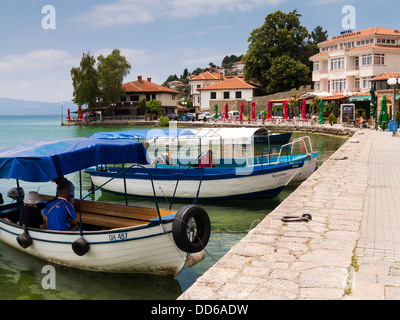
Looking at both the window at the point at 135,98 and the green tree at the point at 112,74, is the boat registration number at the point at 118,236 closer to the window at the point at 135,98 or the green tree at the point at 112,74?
the green tree at the point at 112,74

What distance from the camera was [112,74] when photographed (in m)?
87.9

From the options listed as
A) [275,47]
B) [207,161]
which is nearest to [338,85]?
[275,47]

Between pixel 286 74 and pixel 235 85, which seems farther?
pixel 235 85

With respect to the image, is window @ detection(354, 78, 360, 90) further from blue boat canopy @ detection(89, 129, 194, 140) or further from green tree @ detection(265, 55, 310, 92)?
blue boat canopy @ detection(89, 129, 194, 140)

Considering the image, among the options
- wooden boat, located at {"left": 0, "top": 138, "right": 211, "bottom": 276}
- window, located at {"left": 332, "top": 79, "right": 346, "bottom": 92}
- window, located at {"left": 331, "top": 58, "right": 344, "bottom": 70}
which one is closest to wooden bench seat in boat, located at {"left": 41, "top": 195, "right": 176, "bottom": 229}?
wooden boat, located at {"left": 0, "top": 138, "right": 211, "bottom": 276}

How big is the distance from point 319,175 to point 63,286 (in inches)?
369

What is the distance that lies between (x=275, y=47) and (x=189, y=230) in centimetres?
7248

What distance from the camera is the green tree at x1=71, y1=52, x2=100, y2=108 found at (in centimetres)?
8912

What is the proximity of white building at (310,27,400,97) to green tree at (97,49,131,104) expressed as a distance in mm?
40188

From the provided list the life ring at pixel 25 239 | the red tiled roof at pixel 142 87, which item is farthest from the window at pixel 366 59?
the life ring at pixel 25 239

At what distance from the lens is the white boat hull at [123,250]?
834 centimetres

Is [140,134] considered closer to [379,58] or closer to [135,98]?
[379,58]
